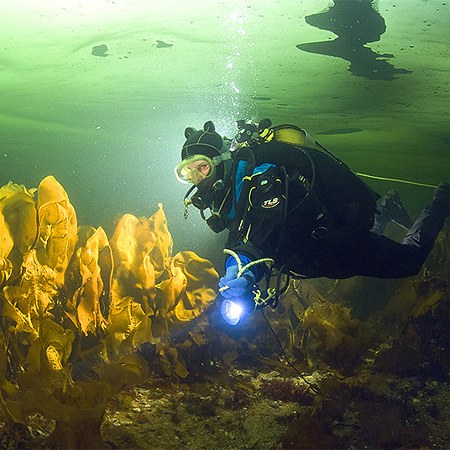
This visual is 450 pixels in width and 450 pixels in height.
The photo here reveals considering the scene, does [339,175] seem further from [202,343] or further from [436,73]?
[436,73]

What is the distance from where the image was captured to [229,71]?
9359 mm

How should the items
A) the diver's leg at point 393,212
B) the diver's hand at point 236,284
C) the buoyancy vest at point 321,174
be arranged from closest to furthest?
the diver's hand at point 236,284
the buoyancy vest at point 321,174
the diver's leg at point 393,212

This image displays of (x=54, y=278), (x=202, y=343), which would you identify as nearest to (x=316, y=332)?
(x=202, y=343)

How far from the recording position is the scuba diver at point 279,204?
396 centimetres

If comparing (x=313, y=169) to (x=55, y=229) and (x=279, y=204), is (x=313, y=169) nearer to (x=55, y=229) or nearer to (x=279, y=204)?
(x=279, y=204)

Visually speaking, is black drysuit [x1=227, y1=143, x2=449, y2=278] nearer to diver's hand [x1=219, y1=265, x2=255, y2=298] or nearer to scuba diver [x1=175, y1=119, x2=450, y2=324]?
scuba diver [x1=175, y1=119, x2=450, y2=324]

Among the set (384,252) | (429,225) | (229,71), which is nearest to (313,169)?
(384,252)

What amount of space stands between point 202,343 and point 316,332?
2140 mm

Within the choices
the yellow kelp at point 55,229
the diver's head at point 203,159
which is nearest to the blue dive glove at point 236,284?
the diver's head at point 203,159

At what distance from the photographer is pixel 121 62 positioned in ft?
29.7

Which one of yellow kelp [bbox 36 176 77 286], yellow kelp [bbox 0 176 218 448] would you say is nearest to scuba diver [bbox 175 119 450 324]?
yellow kelp [bbox 0 176 218 448]

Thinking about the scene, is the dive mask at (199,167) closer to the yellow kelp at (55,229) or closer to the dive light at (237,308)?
the dive light at (237,308)

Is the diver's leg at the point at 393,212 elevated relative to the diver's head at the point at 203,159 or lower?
lower

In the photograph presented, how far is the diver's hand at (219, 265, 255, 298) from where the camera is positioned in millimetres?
3793
